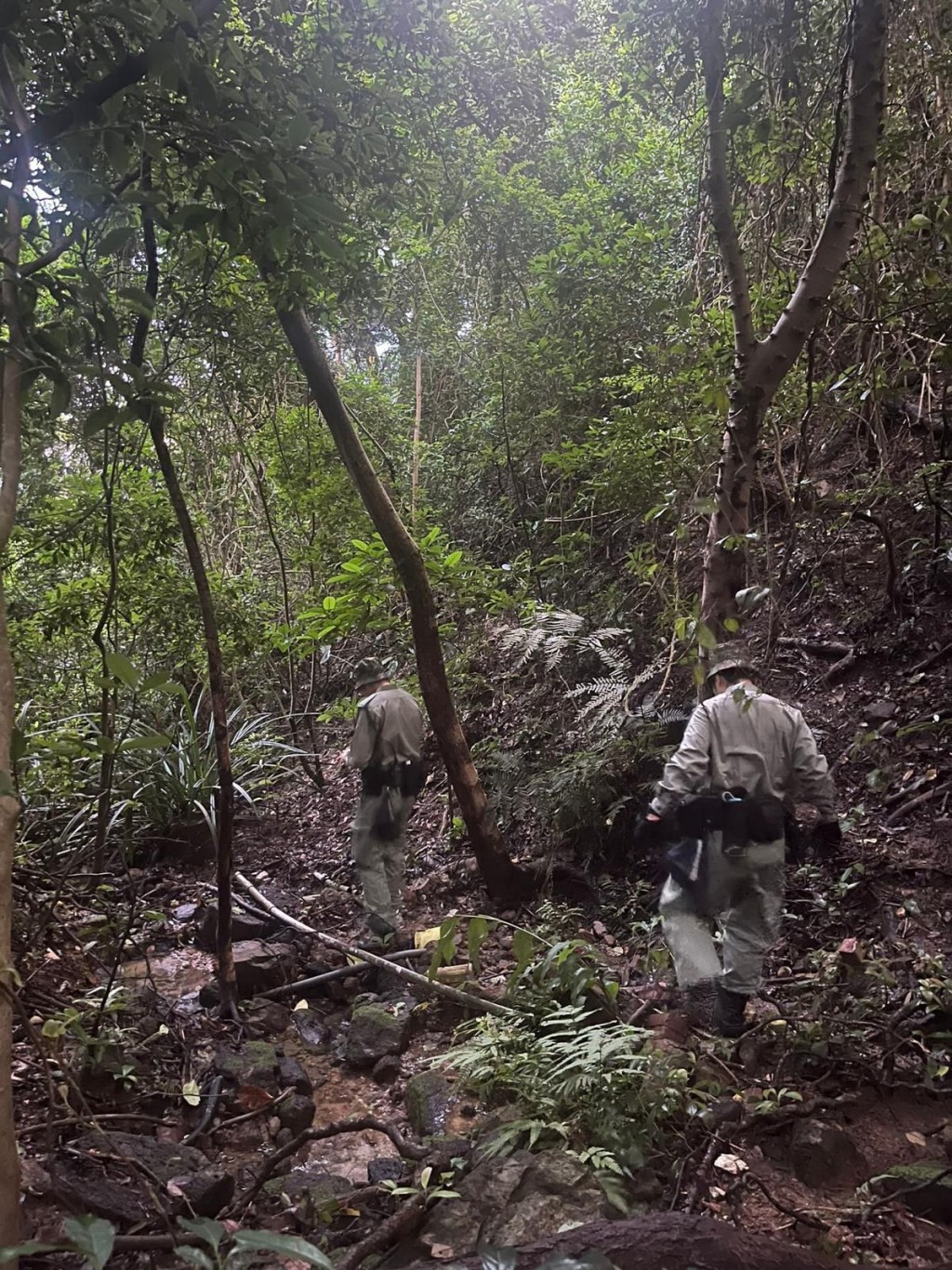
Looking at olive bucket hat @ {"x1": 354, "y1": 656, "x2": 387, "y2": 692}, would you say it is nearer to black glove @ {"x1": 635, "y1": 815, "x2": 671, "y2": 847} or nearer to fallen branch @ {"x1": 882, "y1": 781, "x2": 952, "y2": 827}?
black glove @ {"x1": 635, "y1": 815, "x2": 671, "y2": 847}

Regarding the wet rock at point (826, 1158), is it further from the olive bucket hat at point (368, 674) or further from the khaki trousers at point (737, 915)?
the olive bucket hat at point (368, 674)

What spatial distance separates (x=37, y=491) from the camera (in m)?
5.47

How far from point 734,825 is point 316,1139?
231cm

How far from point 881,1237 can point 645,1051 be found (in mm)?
944

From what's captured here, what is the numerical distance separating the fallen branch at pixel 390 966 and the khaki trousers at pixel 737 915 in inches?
39.8

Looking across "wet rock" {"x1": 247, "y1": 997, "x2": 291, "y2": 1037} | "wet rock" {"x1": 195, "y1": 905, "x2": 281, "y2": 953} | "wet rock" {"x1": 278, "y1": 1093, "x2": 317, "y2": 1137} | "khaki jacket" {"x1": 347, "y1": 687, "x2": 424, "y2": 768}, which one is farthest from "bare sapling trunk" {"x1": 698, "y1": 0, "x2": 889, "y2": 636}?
"wet rock" {"x1": 195, "y1": 905, "x2": 281, "y2": 953}

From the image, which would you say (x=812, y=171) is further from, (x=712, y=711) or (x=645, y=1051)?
(x=645, y=1051)

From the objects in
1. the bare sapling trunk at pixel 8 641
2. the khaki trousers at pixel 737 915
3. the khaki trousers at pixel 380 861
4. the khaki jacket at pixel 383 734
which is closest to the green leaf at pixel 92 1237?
the bare sapling trunk at pixel 8 641

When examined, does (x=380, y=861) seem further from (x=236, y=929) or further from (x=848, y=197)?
(x=848, y=197)

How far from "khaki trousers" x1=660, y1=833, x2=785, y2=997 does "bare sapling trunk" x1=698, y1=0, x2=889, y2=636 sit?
118 cm

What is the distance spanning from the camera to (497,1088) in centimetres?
346

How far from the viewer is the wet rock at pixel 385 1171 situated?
9.70ft

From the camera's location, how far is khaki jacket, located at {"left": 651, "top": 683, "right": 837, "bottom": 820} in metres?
4.15


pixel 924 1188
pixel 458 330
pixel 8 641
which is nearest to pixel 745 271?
pixel 8 641
